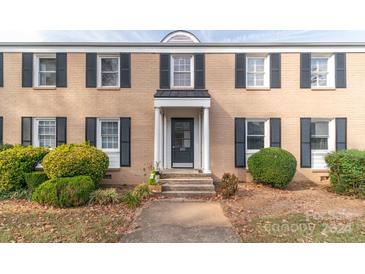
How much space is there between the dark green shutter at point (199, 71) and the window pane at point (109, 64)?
12.0ft

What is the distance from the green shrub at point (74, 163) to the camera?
6.84 metres

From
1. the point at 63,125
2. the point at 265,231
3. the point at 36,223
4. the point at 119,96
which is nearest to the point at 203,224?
the point at 265,231

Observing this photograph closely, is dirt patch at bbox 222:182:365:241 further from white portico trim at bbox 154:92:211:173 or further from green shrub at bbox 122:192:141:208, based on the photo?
green shrub at bbox 122:192:141:208

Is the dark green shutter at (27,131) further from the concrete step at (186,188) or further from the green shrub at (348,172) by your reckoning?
the green shrub at (348,172)

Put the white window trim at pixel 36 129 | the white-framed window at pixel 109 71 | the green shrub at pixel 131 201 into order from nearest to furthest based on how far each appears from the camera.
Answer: the green shrub at pixel 131 201
the white window trim at pixel 36 129
the white-framed window at pixel 109 71

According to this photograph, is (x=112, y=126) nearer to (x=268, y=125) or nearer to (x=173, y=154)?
(x=173, y=154)

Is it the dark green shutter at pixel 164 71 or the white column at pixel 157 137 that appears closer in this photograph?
the white column at pixel 157 137

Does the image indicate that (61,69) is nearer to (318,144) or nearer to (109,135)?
(109,135)

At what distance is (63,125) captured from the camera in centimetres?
924

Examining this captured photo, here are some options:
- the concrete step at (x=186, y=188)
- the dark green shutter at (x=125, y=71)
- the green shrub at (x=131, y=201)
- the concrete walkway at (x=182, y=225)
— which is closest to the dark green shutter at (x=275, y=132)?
the concrete step at (x=186, y=188)

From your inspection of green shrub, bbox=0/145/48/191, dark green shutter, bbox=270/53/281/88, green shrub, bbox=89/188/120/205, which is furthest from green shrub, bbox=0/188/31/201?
dark green shutter, bbox=270/53/281/88

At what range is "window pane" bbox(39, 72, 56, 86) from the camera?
9.45 meters

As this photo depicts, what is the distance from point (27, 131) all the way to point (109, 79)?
4.25 meters

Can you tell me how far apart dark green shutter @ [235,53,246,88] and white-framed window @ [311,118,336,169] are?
3627 millimetres
